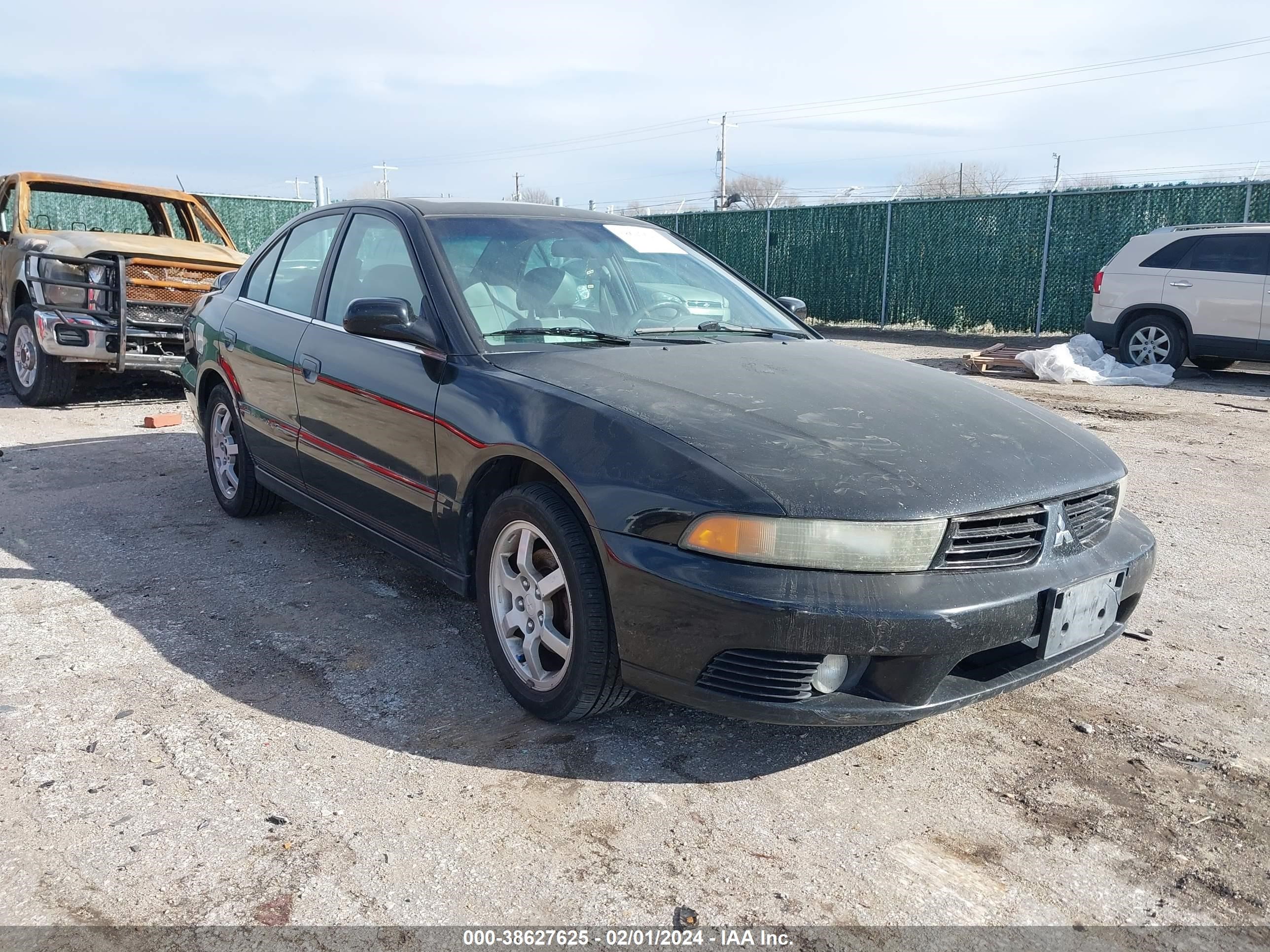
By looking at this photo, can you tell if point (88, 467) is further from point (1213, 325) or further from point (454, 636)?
point (1213, 325)

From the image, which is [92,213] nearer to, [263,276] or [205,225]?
[205,225]

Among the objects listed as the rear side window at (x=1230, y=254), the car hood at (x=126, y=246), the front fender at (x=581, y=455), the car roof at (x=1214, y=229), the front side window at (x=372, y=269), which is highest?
the car roof at (x=1214, y=229)

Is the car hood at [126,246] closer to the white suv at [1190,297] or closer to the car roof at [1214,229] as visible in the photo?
the white suv at [1190,297]

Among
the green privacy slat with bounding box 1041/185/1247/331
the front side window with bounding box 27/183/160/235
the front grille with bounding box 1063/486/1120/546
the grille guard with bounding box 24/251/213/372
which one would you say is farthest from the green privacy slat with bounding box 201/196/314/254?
the front grille with bounding box 1063/486/1120/546

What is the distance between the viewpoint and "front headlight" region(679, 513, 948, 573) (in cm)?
252

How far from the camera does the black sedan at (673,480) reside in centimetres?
254

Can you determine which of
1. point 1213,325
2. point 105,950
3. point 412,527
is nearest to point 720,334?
point 412,527

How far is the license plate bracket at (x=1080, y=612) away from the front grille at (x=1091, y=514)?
14cm

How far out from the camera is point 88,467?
258 inches

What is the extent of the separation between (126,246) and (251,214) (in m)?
14.6

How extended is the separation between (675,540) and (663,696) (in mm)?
441

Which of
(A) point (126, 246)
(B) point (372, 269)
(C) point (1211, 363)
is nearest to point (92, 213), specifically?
(A) point (126, 246)

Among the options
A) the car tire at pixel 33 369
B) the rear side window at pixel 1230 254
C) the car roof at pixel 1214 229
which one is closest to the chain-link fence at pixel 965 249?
the car roof at pixel 1214 229

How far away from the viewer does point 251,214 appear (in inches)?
868
